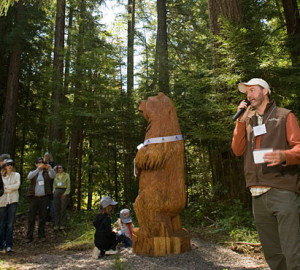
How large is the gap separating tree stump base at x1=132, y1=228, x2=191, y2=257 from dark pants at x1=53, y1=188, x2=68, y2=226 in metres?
4.09

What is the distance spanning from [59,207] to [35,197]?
109 centimetres

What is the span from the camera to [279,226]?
2.79m

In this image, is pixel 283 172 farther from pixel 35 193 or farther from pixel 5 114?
pixel 5 114

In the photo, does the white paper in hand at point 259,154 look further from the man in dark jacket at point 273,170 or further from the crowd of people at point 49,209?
the crowd of people at point 49,209

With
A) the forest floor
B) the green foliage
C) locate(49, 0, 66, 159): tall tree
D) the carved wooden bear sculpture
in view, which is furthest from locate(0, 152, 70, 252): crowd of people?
the green foliage

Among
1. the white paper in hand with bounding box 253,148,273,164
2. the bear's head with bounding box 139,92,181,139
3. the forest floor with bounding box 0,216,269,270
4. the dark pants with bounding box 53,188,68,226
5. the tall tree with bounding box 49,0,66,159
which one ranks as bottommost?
the forest floor with bounding box 0,216,269,270

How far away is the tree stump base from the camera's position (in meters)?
4.65

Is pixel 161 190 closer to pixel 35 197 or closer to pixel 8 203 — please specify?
pixel 8 203

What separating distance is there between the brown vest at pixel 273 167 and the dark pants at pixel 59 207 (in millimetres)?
6285

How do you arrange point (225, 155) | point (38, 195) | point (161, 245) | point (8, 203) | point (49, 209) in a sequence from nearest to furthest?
1. point (161, 245)
2. point (8, 203)
3. point (38, 195)
4. point (225, 155)
5. point (49, 209)

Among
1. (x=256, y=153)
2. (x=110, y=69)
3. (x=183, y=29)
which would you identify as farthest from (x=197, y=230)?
(x=183, y=29)

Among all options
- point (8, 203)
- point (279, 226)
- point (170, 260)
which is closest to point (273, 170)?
point (279, 226)

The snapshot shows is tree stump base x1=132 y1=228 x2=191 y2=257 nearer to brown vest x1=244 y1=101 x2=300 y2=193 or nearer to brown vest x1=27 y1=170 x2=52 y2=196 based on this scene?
brown vest x1=244 y1=101 x2=300 y2=193

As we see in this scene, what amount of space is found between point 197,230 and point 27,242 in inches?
152
